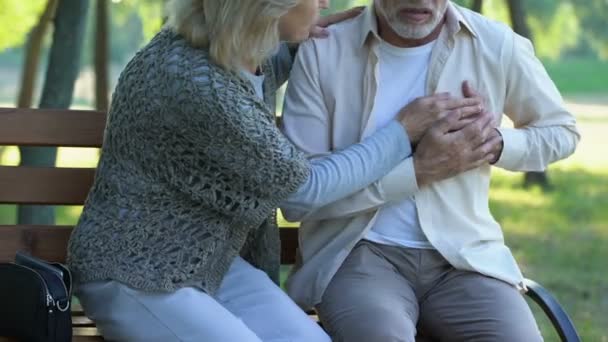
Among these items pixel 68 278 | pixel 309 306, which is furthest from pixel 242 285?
pixel 68 278

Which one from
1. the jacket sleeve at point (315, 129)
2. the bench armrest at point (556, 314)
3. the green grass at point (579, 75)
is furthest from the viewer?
the green grass at point (579, 75)

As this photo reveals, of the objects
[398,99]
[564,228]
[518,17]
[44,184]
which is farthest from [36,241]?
[518,17]

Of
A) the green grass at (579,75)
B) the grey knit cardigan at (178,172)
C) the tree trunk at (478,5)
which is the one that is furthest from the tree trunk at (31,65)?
the green grass at (579,75)

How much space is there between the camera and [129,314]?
10.8 feet

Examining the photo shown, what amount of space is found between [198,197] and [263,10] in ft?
1.83

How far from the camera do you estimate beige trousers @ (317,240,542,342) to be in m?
3.43

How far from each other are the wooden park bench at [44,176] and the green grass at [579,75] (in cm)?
3058

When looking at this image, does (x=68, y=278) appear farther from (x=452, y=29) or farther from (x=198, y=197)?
(x=452, y=29)

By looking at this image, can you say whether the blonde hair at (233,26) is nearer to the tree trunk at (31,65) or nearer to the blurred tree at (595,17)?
the tree trunk at (31,65)

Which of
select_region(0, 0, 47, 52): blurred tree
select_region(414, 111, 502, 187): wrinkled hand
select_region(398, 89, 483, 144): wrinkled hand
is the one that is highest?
select_region(398, 89, 483, 144): wrinkled hand

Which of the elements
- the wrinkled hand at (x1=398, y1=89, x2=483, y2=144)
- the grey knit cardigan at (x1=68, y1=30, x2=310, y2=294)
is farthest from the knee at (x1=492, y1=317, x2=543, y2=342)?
the grey knit cardigan at (x1=68, y1=30, x2=310, y2=294)

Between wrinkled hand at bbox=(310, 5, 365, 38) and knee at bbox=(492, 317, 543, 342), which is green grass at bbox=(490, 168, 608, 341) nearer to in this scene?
knee at bbox=(492, 317, 543, 342)

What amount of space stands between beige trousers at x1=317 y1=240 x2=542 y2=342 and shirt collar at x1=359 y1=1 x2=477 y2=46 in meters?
0.67

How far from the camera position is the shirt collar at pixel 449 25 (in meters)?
3.71
